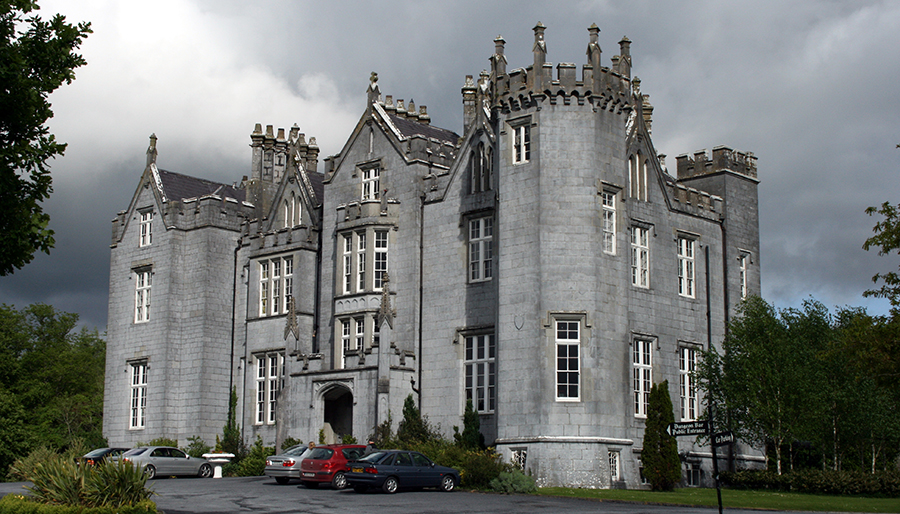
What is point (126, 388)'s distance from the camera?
48.9 metres

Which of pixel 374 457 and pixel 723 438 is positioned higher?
pixel 723 438

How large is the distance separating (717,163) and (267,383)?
21983 mm

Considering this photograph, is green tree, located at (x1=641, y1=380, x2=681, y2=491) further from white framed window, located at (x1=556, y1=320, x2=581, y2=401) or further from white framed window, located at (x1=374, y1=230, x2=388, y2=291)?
white framed window, located at (x1=374, y1=230, x2=388, y2=291)

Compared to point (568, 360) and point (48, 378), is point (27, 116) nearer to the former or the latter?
point (568, 360)

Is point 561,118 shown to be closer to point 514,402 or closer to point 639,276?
point 639,276

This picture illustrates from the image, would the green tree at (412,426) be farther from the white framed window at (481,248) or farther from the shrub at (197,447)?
the shrub at (197,447)

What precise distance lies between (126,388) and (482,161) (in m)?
22.1

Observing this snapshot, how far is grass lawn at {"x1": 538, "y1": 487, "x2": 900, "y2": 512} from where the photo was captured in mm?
27359

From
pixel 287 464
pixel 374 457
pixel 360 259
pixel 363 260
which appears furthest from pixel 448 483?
pixel 360 259

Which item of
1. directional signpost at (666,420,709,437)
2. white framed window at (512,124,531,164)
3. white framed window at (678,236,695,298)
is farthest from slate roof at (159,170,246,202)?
directional signpost at (666,420,709,437)

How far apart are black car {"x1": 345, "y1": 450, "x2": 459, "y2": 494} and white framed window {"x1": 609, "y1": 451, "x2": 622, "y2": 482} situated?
20.5 feet

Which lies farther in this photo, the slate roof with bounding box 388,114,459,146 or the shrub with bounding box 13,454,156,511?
the slate roof with bounding box 388,114,459,146

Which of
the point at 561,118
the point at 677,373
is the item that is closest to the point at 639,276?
the point at 677,373

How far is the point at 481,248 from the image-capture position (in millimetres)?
38031
